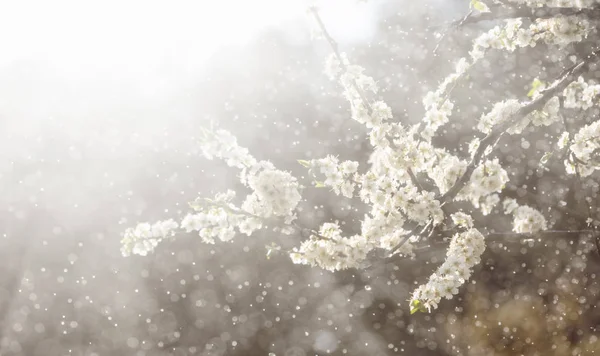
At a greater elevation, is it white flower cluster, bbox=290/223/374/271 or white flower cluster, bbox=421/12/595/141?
white flower cluster, bbox=421/12/595/141

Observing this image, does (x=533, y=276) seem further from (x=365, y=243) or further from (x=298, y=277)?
(x=365, y=243)

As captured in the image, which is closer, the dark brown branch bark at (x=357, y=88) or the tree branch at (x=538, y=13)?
the tree branch at (x=538, y=13)

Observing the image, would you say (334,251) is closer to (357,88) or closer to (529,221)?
(357,88)

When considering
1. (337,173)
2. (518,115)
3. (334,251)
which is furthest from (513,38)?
(334,251)

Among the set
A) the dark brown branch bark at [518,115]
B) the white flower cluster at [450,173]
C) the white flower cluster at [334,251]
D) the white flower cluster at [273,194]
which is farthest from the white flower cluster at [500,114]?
the white flower cluster at [273,194]

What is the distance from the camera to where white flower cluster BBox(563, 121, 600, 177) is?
7.50 feet

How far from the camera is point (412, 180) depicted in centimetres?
230

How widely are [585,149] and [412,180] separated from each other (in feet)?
3.23

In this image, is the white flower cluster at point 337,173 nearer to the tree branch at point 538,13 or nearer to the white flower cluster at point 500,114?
the white flower cluster at point 500,114

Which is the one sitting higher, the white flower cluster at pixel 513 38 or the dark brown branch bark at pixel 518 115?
the white flower cluster at pixel 513 38

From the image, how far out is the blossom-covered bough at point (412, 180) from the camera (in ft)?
6.99

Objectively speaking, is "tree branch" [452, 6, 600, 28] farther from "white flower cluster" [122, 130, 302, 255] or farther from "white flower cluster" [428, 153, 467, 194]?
"white flower cluster" [122, 130, 302, 255]

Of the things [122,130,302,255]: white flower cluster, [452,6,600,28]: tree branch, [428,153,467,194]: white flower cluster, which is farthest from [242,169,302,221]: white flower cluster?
[452,6,600,28]: tree branch

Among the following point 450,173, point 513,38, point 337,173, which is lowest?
point 450,173
